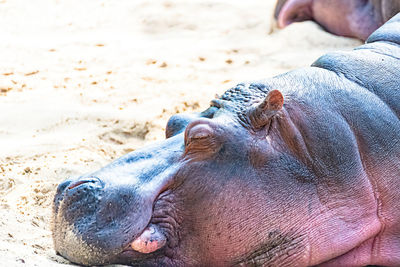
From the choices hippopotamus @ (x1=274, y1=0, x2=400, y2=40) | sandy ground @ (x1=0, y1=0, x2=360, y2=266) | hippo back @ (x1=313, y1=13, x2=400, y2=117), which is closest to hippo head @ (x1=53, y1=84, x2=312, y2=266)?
sandy ground @ (x1=0, y1=0, x2=360, y2=266)

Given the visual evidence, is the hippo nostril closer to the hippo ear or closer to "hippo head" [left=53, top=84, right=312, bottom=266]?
"hippo head" [left=53, top=84, right=312, bottom=266]

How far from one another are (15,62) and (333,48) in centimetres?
199

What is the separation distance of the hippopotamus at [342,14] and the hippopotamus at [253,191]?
2.29 meters

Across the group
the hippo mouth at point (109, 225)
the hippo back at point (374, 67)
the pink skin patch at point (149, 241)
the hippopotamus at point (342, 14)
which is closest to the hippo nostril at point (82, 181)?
the hippo mouth at point (109, 225)

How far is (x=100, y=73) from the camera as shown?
179 inches

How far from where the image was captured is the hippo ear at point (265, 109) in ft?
7.52

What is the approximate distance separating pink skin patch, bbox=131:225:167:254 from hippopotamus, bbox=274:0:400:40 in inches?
109

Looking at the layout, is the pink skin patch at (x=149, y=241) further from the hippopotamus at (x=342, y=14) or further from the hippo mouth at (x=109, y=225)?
the hippopotamus at (x=342, y=14)

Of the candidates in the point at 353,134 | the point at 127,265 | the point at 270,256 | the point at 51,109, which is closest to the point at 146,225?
the point at 127,265

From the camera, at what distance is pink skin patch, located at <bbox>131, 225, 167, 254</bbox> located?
7.11 feet

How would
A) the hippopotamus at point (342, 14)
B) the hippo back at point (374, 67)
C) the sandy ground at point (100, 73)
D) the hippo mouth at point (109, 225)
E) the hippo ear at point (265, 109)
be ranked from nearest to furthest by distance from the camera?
the hippo mouth at point (109, 225) < the hippo ear at point (265, 109) < the hippo back at point (374, 67) < the sandy ground at point (100, 73) < the hippopotamus at point (342, 14)

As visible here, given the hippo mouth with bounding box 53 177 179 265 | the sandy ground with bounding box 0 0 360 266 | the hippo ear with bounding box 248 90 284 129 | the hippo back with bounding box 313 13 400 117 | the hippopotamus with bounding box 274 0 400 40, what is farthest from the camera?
the hippopotamus with bounding box 274 0 400 40

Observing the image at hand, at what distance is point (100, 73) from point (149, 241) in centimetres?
248

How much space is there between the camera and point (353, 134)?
94.5 inches
